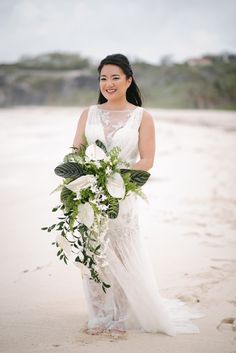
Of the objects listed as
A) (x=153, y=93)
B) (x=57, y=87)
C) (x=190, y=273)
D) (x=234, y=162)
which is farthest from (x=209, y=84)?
(x=190, y=273)

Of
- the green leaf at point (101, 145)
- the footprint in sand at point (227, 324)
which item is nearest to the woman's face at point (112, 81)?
the green leaf at point (101, 145)

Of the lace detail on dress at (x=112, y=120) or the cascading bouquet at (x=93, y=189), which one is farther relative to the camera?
the lace detail on dress at (x=112, y=120)

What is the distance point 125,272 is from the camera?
3111mm

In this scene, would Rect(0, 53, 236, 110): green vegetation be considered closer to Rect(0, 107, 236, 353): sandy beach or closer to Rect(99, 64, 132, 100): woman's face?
Rect(0, 107, 236, 353): sandy beach

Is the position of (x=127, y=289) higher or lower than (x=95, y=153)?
lower

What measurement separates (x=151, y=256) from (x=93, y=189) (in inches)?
96.4

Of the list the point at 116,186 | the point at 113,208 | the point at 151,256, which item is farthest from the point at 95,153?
the point at 151,256

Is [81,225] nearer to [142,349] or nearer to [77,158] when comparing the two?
[77,158]

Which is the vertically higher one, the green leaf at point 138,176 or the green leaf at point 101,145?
the green leaf at point 101,145

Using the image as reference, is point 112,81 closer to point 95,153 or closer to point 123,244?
point 95,153

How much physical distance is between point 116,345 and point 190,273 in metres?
1.70

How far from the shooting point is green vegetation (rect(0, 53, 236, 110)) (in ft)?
85.0

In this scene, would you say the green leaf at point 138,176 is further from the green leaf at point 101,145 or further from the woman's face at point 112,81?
the woman's face at point 112,81

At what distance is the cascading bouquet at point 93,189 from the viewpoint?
9.07 ft
